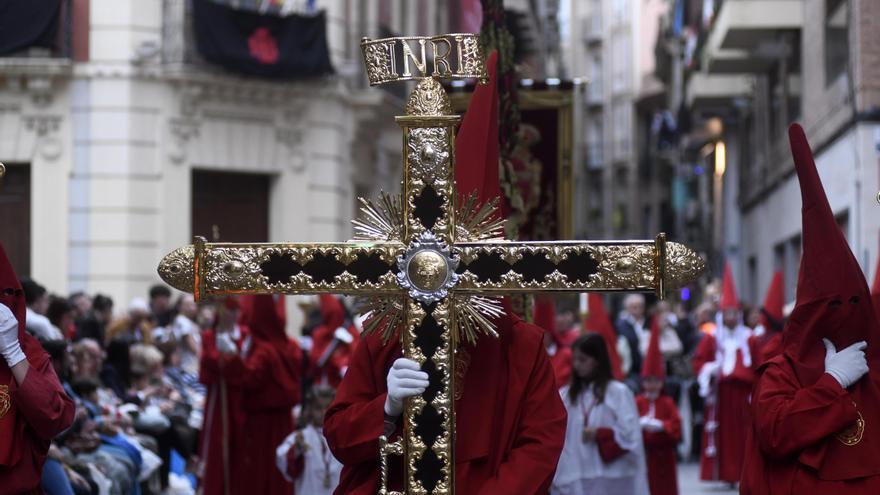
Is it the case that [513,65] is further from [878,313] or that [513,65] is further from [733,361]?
[733,361]

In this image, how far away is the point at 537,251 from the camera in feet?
19.0

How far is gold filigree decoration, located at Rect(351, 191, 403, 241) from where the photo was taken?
591 centimetres

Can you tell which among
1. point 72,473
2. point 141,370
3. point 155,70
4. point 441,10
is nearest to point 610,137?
point 441,10

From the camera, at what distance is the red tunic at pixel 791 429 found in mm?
6812

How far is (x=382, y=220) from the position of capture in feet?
19.5

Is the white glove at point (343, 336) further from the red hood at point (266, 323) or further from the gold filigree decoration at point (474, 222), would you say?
the gold filigree decoration at point (474, 222)

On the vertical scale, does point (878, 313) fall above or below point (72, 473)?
above

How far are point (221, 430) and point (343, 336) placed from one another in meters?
2.72

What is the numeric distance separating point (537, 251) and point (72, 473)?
5493 mm

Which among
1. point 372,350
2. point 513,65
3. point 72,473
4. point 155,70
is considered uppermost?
point 155,70

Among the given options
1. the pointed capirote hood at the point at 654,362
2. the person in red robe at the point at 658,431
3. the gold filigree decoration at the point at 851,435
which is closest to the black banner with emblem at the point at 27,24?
the pointed capirote hood at the point at 654,362

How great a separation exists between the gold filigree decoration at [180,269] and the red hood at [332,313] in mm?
10984

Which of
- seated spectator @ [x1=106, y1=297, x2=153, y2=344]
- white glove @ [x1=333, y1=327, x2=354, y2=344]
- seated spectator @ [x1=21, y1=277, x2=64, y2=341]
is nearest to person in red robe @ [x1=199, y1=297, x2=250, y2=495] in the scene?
seated spectator @ [x1=21, y1=277, x2=64, y2=341]

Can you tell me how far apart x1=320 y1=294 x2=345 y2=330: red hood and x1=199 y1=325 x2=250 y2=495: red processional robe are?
121 inches
